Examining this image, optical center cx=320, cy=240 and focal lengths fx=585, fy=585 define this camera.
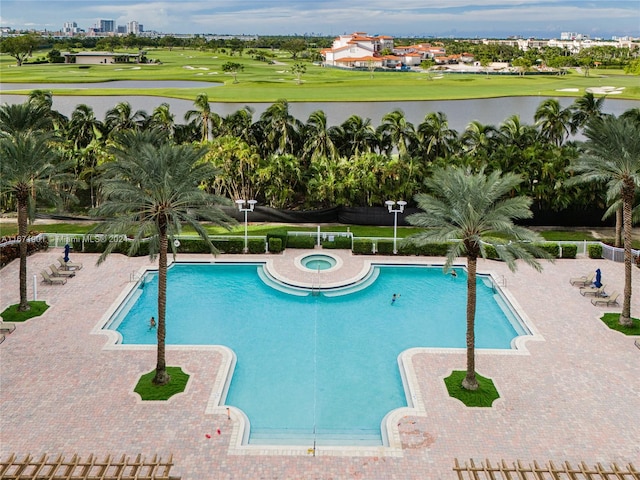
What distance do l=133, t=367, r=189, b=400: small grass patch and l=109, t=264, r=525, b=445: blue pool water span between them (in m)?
1.70

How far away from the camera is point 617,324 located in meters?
23.4

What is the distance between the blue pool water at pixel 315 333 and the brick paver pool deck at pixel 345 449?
110 cm

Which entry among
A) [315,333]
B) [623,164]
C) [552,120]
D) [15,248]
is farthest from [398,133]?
[15,248]

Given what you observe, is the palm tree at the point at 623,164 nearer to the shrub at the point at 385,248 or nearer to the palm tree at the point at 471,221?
the palm tree at the point at 471,221

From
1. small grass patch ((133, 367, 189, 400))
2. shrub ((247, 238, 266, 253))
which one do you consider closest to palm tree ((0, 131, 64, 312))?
small grass patch ((133, 367, 189, 400))

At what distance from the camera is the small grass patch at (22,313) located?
2356cm

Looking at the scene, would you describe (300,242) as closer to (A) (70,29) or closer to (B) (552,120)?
(B) (552,120)

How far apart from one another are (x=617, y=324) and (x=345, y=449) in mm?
13761

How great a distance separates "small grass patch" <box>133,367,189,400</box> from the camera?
18234mm

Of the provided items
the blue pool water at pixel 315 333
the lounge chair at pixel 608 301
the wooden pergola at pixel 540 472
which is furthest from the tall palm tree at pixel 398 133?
the wooden pergola at pixel 540 472

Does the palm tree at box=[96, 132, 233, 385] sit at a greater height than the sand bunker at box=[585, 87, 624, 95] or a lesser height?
lesser

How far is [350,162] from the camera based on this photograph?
3825 cm

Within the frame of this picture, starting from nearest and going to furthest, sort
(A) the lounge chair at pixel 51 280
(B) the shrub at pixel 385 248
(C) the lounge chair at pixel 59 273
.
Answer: (A) the lounge chair at pixel 51 280, (C) the lounge chair at pixel 59 273, (B) the shrub at pixel 385 248

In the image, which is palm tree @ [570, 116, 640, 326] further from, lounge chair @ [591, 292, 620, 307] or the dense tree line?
the dense tree line
